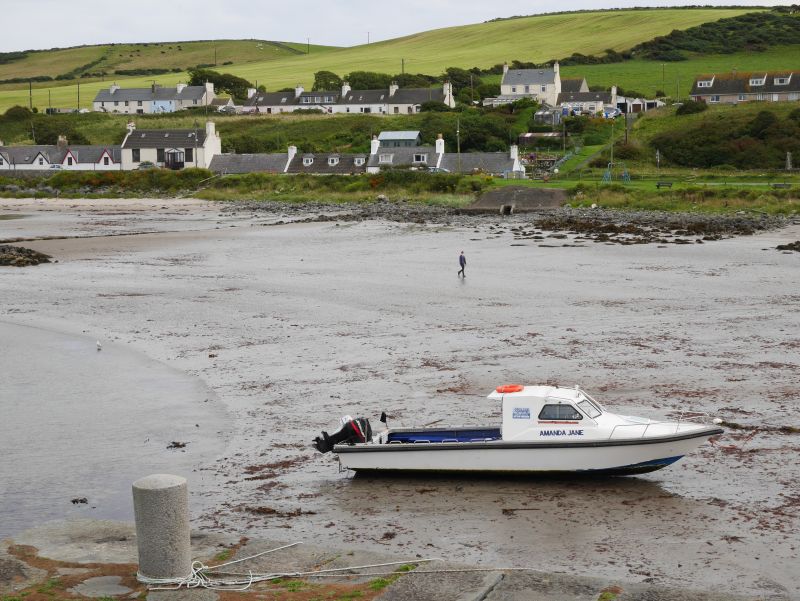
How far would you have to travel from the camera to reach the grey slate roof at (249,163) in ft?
323

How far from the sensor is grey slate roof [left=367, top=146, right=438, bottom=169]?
93000 millimetres

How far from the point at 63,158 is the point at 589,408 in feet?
327

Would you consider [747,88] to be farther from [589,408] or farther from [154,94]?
[589,408]

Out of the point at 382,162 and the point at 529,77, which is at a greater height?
the point at 529,77

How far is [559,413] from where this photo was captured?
1739cm

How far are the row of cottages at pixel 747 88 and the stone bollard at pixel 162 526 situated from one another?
10868cm

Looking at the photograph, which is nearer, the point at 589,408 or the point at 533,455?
the point at 533,455

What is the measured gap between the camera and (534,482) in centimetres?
1770

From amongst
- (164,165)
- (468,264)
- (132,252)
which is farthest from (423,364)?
(164,165)

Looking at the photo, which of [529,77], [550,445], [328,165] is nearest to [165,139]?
[328,165]

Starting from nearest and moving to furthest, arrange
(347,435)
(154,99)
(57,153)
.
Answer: (347,435), (57,153), (154,99)

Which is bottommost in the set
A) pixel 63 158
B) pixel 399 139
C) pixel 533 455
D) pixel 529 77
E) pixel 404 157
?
pixel 533 455

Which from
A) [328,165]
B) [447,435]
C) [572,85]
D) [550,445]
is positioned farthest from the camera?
[572,85]

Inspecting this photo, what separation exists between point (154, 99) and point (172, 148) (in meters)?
47.6
